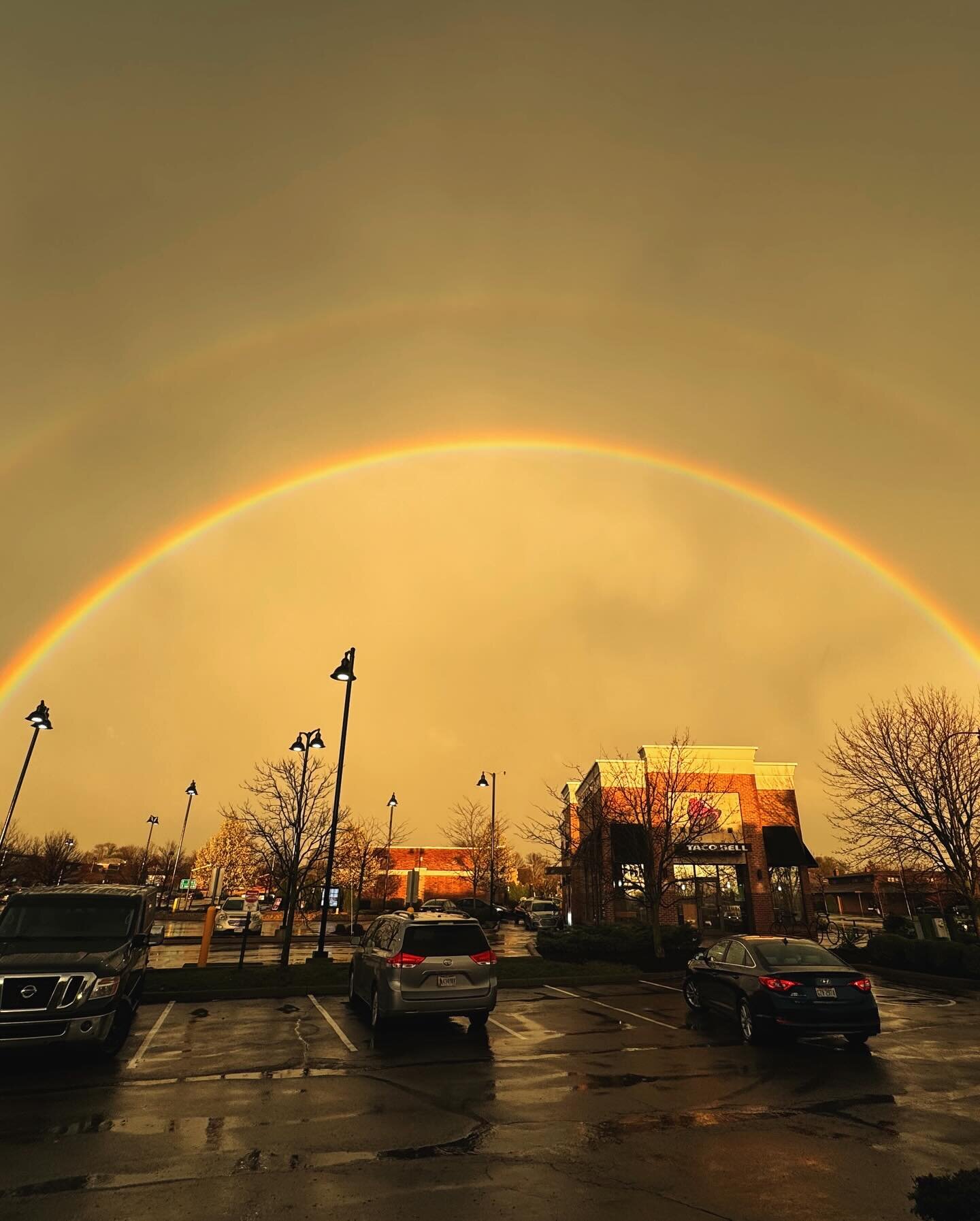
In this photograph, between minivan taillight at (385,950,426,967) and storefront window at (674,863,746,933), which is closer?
minivan taillight at (385,950,426,967)

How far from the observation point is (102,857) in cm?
14525

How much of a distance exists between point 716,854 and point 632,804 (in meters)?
10.4

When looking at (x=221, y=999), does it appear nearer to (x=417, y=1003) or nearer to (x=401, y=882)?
(x=417, y=1003)

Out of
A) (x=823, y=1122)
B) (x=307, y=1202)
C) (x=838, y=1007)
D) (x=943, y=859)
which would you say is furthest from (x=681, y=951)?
(x=307, y=1202)

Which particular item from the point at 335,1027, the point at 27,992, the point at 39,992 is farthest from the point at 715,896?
the point at 27,992

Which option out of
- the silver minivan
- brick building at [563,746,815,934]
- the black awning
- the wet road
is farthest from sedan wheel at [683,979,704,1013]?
the black awning

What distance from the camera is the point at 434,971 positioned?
10883 mm

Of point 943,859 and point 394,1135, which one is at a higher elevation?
point 943,859

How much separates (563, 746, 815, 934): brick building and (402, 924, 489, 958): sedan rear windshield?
23461 millimetres

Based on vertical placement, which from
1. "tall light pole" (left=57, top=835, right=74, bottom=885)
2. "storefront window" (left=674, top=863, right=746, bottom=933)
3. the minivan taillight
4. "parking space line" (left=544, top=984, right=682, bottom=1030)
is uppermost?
"tall light pole" (left=57, top=835, right=74, bottom=885)

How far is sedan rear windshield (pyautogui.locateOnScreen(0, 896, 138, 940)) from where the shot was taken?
1069cm

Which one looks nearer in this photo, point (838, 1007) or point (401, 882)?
point (838, 1007)

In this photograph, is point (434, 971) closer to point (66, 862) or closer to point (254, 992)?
point (254, 992)

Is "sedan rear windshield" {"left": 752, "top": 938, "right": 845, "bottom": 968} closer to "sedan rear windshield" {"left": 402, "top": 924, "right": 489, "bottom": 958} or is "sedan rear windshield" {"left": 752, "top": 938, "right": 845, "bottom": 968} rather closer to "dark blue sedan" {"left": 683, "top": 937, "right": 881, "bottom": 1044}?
"dark blue sedan" {"left": 683, "top": 937, "right": 881, "bottom": 1044}
